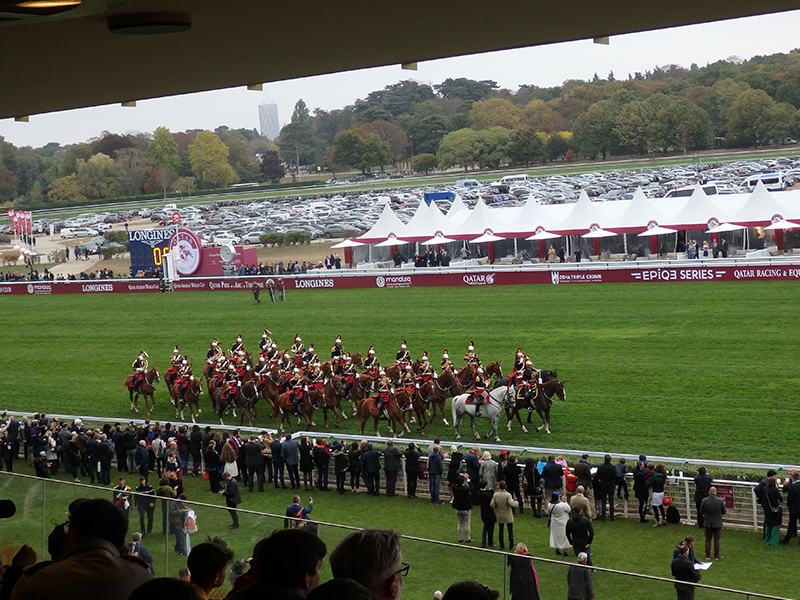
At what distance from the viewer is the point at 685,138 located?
8862 centimetres

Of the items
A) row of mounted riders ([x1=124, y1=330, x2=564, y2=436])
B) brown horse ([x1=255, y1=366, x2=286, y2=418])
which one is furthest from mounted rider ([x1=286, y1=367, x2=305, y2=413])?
brown horse ([x1=255, y1=366, x2=286, y2=418])

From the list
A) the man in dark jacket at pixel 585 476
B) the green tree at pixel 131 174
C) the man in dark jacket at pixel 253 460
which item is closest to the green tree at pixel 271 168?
the green tree at pixel 131 174

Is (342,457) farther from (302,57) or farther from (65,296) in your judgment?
(65,296)

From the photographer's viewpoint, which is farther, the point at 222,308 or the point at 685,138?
the point at 685,138

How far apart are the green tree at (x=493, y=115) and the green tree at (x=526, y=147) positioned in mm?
10962

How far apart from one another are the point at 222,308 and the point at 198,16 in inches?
1179

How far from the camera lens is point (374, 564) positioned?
308 centimetres

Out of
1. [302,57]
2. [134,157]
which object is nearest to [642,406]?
[302,57]

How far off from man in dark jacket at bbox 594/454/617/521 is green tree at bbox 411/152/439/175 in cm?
9443

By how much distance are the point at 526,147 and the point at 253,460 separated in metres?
85.8

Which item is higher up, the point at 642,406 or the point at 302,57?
the point at 302,57

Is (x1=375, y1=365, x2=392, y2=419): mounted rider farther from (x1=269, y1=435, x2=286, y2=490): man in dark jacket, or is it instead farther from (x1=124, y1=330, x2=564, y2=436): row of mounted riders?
(x1=269, y1=435, x2=286, y2=490): man in dark jacket

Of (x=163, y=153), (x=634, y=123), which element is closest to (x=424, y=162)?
(x=634, y=123)

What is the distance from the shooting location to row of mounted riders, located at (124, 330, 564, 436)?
55.0ft
